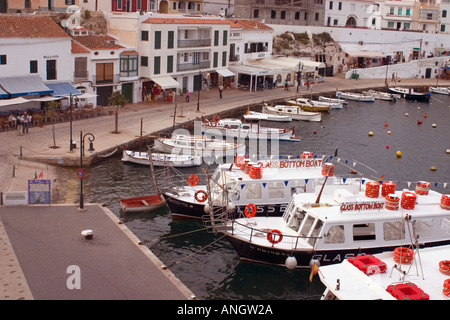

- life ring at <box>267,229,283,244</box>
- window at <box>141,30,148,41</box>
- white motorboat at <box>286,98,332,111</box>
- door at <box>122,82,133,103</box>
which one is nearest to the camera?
life ring at <box>267,229,283,244</box>

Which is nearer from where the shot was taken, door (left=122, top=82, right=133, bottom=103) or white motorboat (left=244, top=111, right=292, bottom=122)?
white motorboat (left=244, top=111, right=292, bottom=122)

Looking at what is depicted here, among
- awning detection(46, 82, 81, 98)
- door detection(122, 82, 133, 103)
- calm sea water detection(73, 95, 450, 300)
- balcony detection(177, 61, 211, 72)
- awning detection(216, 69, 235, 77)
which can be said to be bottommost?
calm sea water detection(73, 95, 450, 300)

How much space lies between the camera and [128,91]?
58750 millimetres

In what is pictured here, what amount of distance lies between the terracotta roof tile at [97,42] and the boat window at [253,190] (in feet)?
94.3


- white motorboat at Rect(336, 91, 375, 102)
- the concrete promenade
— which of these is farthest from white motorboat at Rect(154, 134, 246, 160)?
white motorboat at Rect(336, 91, 375, 102)

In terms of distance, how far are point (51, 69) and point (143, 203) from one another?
22.7 metres

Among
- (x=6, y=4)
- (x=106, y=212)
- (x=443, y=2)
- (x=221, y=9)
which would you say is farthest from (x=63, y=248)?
(x=443, y=2)

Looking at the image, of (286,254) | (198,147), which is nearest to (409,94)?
(198,147)

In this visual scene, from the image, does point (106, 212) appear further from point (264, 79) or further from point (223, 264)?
point (264, 79)

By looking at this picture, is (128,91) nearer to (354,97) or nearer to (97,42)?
(97,42)

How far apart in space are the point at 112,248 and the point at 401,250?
37.2 ft

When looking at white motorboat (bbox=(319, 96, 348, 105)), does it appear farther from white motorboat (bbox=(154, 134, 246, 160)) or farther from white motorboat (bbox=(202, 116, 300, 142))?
white motorboat (bbox=(154, 134, 246, 160))

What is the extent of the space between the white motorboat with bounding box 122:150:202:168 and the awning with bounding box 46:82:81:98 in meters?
11.4

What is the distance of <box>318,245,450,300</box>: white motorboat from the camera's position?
19.6 metres
